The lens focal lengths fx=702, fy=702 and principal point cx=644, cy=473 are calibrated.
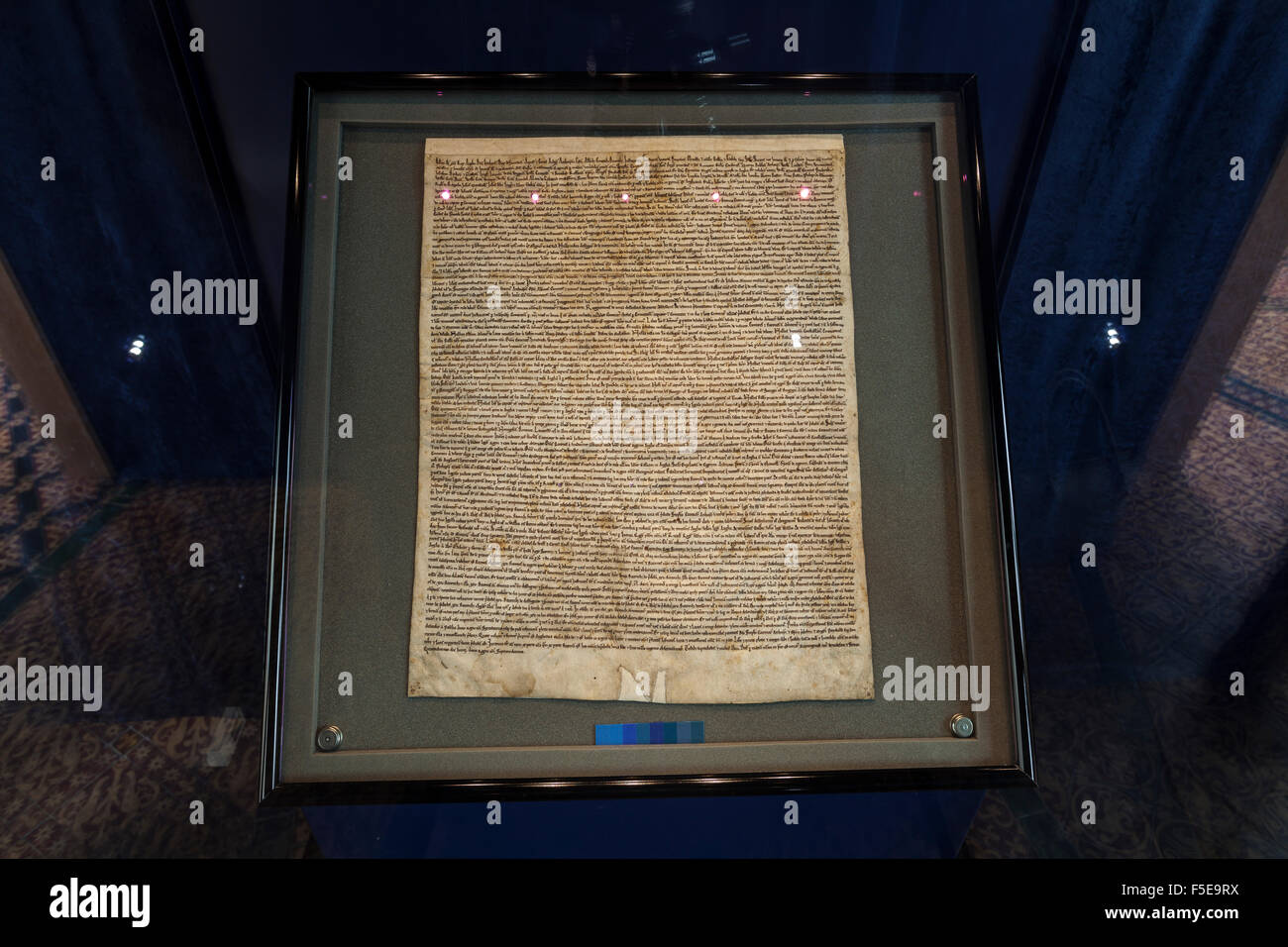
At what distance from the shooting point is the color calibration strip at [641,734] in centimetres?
87

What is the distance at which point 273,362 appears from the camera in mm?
1051

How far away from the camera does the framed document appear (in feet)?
2.87

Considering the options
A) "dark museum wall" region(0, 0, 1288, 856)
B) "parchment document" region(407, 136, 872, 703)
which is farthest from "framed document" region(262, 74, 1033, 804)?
"dark museum wall" region(0, 0, 1288, 856)

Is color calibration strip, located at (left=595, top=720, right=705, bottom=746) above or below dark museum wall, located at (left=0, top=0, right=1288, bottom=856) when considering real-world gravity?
below

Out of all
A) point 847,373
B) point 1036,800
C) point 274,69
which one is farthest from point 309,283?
point 1036,800

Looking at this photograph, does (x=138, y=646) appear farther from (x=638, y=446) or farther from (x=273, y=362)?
(x=638, y=446)

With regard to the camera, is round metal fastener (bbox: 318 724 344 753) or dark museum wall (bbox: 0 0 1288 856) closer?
round metal fastener (bbox: 318 724 344 753)

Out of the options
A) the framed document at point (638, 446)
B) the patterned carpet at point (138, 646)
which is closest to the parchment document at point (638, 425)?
the framed document at point (638, 446)

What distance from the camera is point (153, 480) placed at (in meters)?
1.05

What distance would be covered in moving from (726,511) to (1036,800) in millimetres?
665

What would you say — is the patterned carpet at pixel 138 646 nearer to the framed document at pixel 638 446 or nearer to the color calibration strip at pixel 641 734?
the framed document at pixel 638 446

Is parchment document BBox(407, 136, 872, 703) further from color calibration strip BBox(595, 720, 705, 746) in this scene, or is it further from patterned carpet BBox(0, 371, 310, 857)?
patterned carpet BBox(0, 371, 310, 857)

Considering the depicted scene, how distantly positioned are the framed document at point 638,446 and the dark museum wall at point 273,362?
17 centimetres

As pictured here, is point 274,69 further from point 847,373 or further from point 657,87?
point 847,373
